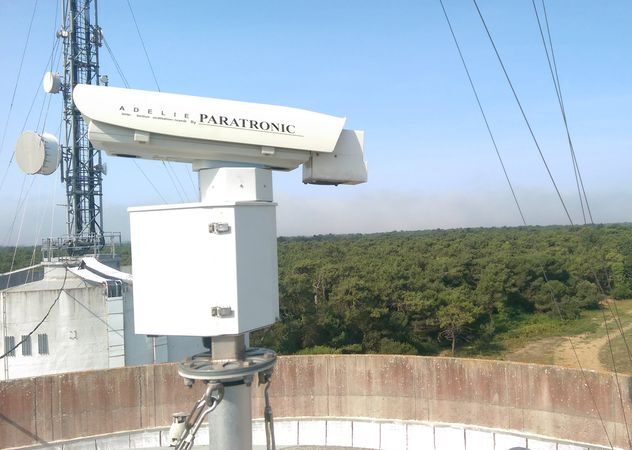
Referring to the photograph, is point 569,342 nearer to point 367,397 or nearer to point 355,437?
point 367,397

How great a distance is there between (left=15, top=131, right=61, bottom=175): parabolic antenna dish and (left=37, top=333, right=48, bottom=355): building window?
4.01m

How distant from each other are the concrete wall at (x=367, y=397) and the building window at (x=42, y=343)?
3.40m

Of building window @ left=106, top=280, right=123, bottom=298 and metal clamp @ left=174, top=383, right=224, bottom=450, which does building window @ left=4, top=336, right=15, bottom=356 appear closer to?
building window @ left=106, top=280, right=123, bottom=298

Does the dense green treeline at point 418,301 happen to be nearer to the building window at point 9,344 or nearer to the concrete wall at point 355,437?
the concrete wall at point 355,437

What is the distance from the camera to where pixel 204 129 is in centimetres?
290

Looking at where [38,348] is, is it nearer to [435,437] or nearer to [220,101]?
[435,437]

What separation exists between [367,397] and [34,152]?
983 centimetres

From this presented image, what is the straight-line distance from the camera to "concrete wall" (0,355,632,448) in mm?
7535

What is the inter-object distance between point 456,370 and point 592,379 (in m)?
2.04

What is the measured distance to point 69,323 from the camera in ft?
→ 36.6

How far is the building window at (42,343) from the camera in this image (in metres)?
11.1

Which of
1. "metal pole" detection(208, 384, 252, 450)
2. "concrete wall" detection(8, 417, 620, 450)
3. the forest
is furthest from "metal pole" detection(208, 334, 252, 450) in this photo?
the forest

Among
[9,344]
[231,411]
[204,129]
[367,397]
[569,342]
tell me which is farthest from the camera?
[569,342]

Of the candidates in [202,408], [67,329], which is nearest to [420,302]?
[67,329]
